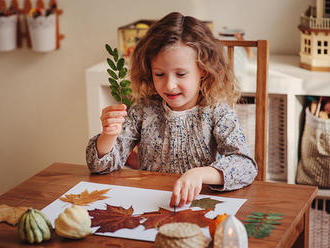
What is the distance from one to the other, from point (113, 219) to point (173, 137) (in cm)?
47

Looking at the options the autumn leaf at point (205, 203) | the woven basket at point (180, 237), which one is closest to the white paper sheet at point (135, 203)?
the autumn leaf at point (205, 203)

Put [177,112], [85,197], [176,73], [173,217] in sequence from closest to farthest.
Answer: [173,217] → [85,197] → [176,73] → [177,112]

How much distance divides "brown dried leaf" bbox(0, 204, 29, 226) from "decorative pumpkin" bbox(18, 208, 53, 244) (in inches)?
3.7

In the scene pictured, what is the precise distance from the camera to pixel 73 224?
3.34 ft

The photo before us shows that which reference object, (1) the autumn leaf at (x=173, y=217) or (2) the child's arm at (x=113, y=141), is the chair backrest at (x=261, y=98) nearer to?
(2) the child's arm at (x=113, y=141)

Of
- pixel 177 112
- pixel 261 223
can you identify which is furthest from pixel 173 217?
pixel 177 112

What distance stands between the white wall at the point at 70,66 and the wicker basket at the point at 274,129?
15.8 inches

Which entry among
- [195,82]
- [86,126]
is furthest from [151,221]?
[86,126]

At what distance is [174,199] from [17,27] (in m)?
1.96

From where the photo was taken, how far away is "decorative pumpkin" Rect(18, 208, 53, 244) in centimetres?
101

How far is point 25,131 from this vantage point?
9.89 feet

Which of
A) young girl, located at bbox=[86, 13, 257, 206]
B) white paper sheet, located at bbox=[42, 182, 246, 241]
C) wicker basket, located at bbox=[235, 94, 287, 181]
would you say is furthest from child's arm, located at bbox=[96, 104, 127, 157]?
wicker basket, located at bbox=[235, 94, 287, 181]

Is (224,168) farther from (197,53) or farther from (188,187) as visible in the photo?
(197,53)

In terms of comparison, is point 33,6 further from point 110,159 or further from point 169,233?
point 169,233
